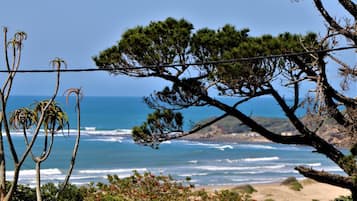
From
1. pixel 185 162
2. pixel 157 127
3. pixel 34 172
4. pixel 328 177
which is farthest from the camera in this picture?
pixel 185 162

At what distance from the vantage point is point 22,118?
6.57m

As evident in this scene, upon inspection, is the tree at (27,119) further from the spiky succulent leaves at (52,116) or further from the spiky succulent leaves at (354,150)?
the spiky succulent leaves at (354,150)

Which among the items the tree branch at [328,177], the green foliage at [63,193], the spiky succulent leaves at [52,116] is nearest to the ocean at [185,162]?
the green foliage at [63,193]

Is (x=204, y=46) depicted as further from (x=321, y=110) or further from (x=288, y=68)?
(x=321, y=110)

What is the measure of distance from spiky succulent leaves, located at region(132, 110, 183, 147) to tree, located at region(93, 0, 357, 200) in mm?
17

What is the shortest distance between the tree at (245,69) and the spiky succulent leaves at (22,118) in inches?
118

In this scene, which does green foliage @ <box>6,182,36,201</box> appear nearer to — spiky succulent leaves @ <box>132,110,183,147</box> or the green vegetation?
the green vegetation

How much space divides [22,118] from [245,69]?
13.1 feet

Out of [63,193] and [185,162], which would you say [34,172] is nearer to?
[185,162]

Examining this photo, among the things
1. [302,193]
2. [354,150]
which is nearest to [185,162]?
[302,193]

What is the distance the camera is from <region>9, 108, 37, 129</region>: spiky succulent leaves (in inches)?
258

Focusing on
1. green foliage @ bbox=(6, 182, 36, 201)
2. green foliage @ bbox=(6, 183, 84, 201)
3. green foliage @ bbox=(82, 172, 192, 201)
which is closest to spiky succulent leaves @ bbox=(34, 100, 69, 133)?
green foliage @ bbox=(6, 183, 84, 201)

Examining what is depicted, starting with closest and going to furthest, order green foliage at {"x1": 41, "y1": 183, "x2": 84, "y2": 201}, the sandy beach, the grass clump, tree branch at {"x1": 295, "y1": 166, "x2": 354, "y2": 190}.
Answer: green foliage at {"x1": 41, "y1": 183, "x2": 84, "y2": 201}
tree branch at {"x1": 295, "y1": 166, "x2": 354, "y2": 190}
the sandy beach
the grass clump

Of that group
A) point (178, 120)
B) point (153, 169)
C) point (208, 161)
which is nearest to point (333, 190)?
point (178, 120)
